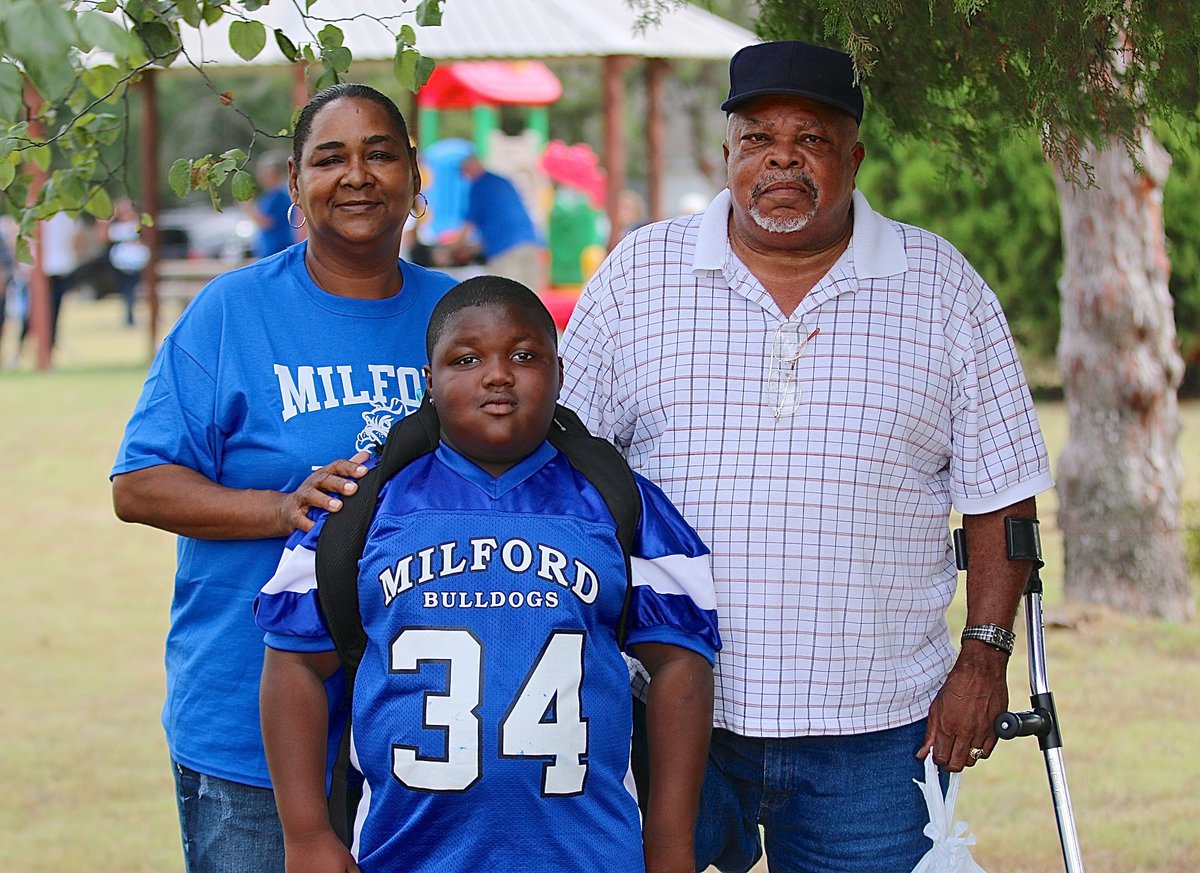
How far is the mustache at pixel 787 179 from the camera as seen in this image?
281cm

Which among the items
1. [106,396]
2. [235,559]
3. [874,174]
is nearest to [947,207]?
[874,174]

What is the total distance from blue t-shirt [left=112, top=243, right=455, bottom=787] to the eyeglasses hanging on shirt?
0.63m

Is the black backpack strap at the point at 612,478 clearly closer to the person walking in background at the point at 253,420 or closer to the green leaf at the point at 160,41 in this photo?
the person walking in background at the point at 253,420

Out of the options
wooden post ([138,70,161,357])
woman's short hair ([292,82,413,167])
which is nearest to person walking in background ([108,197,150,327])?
wooden post ([138,70,161,357])

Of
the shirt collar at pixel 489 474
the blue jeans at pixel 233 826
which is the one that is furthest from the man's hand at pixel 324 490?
the blue jeans at pixel 233 826

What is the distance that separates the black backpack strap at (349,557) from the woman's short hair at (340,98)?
0.54 metres

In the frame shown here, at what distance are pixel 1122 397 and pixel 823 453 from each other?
16.6 ft

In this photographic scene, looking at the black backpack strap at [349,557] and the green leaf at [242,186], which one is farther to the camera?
the green leaf at [242,186]

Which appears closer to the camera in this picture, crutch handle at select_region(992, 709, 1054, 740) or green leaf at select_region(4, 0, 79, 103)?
green leaf at select_region(4, 0, 79, 103)

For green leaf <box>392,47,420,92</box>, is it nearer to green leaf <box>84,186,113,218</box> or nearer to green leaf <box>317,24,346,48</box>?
green leaf <box>317,24,346,48</box>

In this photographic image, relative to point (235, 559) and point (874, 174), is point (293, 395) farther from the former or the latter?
point (874, 174)

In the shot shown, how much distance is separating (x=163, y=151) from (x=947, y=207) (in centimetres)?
3476

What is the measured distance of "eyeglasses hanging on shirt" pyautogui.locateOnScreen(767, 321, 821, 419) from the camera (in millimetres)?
2805

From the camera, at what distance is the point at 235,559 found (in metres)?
2.68
